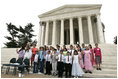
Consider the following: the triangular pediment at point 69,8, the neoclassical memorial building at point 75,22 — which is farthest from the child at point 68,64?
the triangular pediment at point 69,8

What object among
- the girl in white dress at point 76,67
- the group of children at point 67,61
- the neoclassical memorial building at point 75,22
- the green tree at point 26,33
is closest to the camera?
the girl in white dress at point 76,67

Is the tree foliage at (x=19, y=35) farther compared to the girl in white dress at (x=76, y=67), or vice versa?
the tree foliage at (x=19, y=35)

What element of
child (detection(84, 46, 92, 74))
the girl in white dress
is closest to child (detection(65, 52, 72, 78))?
the girl in white dress

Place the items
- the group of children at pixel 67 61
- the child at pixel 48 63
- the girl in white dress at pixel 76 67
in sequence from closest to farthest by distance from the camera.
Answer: the girl in white dress at pixel 76 67 → the group of children at pixel 67 61 → the child at pixel 48 63

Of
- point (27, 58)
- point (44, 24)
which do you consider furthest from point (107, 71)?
point (44, 24)

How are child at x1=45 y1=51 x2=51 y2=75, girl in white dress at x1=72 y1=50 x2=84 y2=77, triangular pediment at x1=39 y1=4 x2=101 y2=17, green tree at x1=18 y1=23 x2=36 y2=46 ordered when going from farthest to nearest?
green tree at x1=18 y1=23 x2=36 y2=46 < triangular pediment at x1=39 y1=4 x2=101 y2=17 < child at x1=45 y1=51 x2=51 y2=75 < girl in white dress at x1=72 y1=50 x2=84 y2=77

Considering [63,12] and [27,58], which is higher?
[63,12]

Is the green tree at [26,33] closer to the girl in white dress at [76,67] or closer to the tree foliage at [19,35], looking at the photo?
the tree foliage at [19,35]

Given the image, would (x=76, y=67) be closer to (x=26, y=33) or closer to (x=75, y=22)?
(x=75, y=22)

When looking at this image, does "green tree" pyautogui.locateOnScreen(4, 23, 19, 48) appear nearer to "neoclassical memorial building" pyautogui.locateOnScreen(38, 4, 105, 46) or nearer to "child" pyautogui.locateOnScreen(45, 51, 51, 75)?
"neoclassical memorial building" pyautogui.locateOnScreen(38, 4, 105, 46)

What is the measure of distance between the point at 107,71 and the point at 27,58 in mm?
6282

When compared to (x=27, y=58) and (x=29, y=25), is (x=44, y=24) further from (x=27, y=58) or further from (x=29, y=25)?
(x=29, y=25)

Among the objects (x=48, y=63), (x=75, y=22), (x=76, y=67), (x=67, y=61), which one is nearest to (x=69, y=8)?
(x=75, y=22)

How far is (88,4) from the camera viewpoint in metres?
23.6
